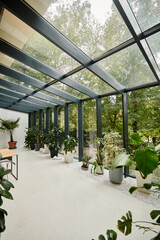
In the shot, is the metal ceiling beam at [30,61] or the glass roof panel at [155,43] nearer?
the glass roof panel at [155,43]

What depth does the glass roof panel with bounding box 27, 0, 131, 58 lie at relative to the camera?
1638 millimetres

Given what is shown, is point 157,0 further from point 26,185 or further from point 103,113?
point 26,185

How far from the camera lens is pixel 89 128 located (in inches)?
183

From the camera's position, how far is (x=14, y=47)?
245cm

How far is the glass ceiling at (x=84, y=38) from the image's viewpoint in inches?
63.5

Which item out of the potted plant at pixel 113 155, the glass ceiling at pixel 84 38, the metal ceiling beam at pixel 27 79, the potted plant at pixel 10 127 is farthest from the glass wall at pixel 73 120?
the potted plant at pixel 10 127

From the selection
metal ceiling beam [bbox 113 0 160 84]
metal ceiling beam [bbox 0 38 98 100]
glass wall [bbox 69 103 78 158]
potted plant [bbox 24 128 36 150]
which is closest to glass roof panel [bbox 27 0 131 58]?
metal ceiling beam [bbox 113 0 160 84]

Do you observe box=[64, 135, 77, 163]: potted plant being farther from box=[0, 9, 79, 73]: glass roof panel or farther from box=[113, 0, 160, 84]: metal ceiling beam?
box=[113, 0, 160, 84]: metal ceiling beam

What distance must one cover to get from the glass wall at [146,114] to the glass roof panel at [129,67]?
385 mm

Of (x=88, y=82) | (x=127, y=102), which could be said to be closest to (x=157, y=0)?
(x=88, y=82)

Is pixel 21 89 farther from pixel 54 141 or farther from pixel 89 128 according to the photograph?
pixel 89 128

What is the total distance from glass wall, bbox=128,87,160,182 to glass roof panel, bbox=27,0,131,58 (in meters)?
1.68

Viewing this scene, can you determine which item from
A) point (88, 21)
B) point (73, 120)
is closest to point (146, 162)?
point (88, 21)

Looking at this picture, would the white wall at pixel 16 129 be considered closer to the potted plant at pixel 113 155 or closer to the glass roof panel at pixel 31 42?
the glass roof panel at pixel 31 42
